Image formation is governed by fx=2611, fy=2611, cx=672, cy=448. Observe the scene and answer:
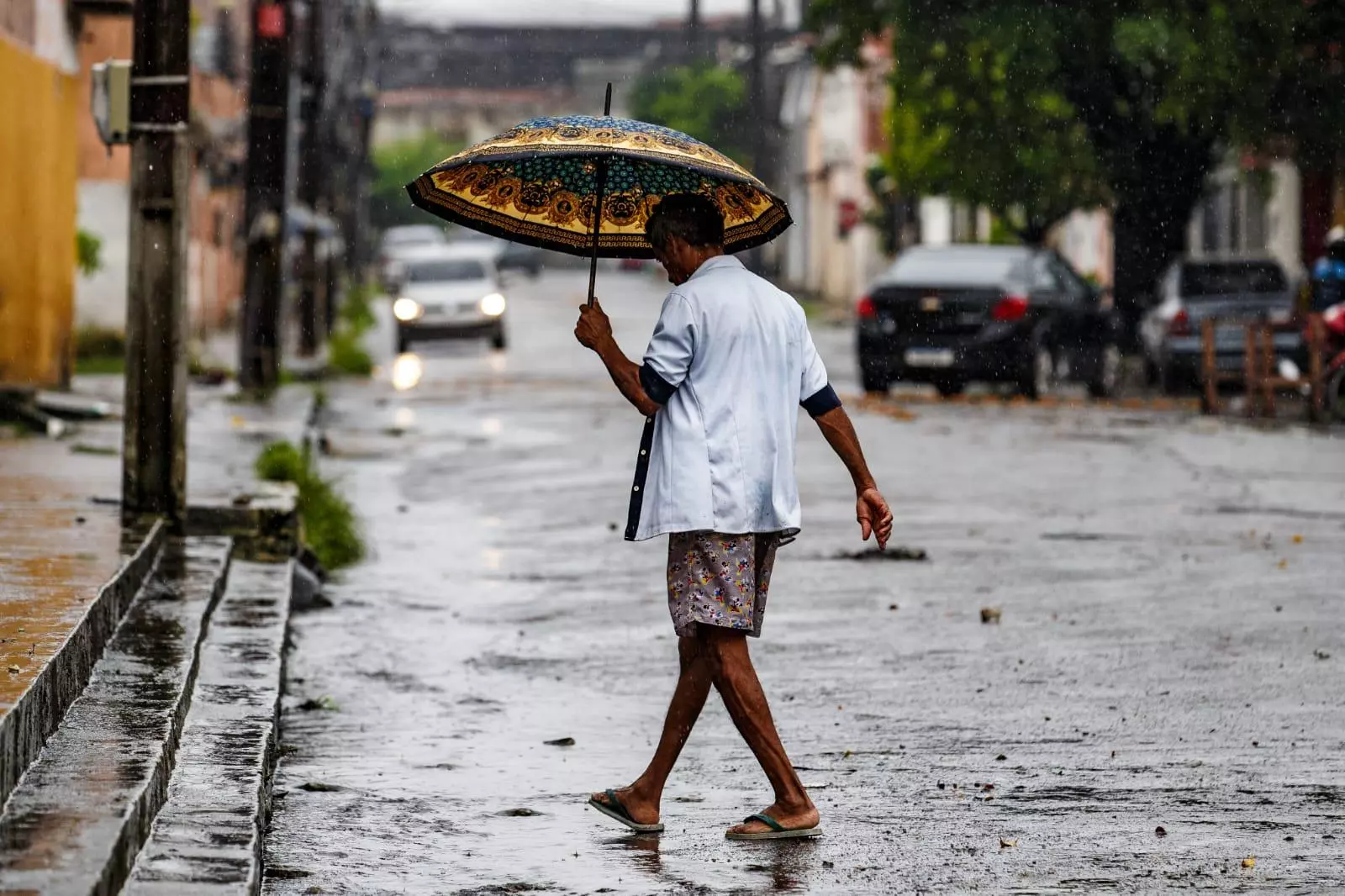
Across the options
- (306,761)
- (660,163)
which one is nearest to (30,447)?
(306,761)

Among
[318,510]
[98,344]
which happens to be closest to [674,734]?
[318,510]

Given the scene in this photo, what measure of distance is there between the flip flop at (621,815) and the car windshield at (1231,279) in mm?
21001

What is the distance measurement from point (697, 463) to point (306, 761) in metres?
1.91

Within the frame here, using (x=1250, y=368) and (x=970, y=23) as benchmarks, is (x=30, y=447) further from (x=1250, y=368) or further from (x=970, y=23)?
(x=970, y=23)

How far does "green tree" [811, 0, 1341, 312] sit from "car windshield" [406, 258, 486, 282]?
10.1 metres

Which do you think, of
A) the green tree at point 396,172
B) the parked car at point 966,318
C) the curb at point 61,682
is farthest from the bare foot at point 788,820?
the green tree at point 396,172

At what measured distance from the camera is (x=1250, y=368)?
23.4 meters

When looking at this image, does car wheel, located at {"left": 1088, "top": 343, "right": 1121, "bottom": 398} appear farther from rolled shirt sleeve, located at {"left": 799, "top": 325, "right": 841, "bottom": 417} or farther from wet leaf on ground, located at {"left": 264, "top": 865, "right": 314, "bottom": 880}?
wet leaf on ground, located at {"left": 264, "top": 865, "right": 314, "bottom": 880}

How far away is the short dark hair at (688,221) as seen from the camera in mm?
6691

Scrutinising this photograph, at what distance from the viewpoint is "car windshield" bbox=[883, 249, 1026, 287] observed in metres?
25.3

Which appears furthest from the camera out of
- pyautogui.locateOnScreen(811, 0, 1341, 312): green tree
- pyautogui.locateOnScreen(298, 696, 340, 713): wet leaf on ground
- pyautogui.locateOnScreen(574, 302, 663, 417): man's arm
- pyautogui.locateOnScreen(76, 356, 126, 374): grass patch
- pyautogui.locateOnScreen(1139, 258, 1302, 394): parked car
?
pyautogui.locateOnScreen(811, 0, 1341, 312): green tree

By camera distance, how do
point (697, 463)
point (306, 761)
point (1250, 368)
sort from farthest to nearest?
point (1250, 368), point (306, 761), point (697, 463)

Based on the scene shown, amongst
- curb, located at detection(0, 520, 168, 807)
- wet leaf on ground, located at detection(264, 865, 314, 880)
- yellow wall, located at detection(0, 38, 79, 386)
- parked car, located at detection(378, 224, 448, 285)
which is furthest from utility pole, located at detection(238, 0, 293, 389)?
parked car, located at detection(378, 224, 448, 285)

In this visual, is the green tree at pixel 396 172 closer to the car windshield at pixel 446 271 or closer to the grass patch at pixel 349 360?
the car windshield at pixel 446 271
